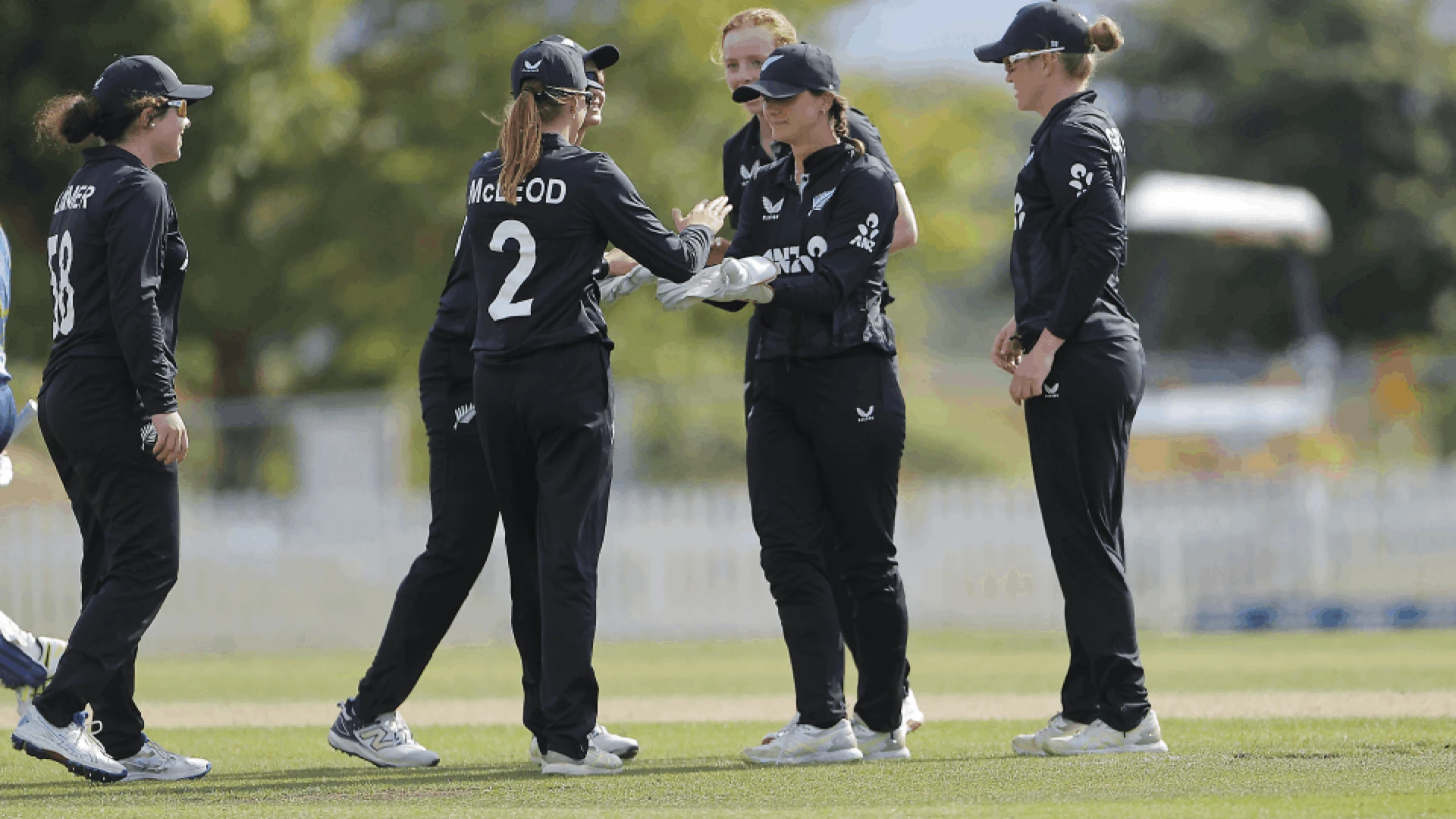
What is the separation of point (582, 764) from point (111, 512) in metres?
1.75

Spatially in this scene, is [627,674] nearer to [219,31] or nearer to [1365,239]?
[219,31]

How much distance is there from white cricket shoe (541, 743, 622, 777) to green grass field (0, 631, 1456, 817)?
0.05m

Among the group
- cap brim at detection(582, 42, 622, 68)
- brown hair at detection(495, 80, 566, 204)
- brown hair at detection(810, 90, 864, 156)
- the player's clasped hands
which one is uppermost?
cap brim at detection(582, 42, 622, 68)

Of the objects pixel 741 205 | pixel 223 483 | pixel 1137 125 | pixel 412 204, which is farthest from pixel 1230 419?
pixel 1137 125

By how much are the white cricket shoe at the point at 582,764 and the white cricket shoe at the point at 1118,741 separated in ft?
5.11

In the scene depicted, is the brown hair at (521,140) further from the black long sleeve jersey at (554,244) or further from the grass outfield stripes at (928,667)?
the grass outfield stripes at (928,667)

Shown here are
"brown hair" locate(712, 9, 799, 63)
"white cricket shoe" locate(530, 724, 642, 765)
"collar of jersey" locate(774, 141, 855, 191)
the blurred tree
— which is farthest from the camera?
the blurred tree

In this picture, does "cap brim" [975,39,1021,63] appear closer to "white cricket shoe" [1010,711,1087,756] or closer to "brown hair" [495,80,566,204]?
"brown hair" [495,80,566,204]

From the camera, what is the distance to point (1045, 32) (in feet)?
21.2

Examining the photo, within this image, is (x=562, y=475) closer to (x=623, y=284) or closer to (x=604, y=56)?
(x=623, y=284)

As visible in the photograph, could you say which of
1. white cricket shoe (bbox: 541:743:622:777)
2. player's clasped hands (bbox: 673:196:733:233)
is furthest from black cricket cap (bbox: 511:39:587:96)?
white cricket shoe (bbox: 541:743:622:777)

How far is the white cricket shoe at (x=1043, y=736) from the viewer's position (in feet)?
21.2

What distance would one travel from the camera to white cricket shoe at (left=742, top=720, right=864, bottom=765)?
616cm

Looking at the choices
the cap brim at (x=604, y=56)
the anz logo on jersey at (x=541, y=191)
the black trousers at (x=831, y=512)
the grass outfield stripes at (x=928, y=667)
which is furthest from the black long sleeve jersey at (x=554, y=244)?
the grass outfield stripes at (x=928, y=667)
